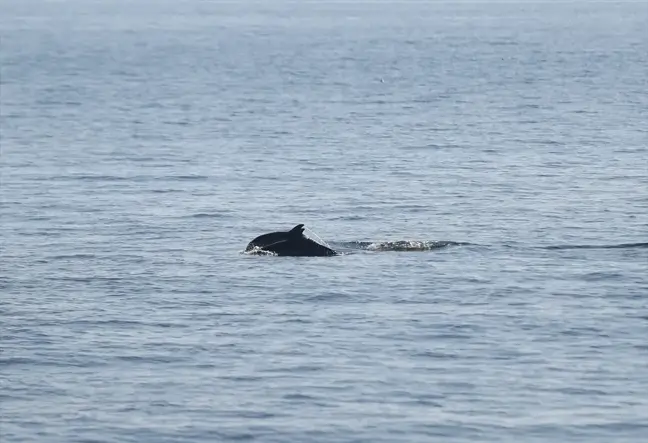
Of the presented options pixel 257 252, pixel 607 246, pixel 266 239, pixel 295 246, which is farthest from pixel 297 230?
pixel 607 246

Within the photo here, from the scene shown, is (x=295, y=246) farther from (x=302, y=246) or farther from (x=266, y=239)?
(x=266, y=239)

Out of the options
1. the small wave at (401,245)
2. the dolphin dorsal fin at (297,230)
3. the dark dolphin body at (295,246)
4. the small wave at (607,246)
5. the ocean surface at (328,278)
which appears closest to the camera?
the ocean surface at (328,278)

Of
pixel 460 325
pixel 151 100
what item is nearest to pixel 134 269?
pixel 460 325

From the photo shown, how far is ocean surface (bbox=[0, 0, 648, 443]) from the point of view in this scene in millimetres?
18781

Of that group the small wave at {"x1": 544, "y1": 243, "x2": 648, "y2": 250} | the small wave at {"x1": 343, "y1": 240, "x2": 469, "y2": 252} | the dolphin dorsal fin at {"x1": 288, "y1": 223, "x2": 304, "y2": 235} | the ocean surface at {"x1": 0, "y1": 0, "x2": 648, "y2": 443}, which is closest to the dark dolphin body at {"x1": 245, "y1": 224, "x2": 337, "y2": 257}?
the dolphin dorsal fin at {"x1": 288, "y1": 223, "x2": 304, "y2": 235}

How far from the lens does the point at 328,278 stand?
2570 centimetres

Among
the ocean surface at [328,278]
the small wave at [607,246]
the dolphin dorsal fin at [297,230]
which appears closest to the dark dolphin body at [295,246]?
the dolphin dorsal fin at [297,230]

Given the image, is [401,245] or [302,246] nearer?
[302,246]

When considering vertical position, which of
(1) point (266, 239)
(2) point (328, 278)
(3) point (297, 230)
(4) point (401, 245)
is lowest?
(2) point (328, 278)

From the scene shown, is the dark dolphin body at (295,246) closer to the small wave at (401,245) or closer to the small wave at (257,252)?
the small wave at (257,252)

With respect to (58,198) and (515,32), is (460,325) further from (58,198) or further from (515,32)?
(515,32)

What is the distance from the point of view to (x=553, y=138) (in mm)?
48719

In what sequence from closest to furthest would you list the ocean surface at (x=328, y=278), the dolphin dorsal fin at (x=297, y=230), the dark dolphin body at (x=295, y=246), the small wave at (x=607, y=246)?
1. the ocean surface at (x=328, y=278)
2. the dolphin dorsal fin at (x=297, y=230)
3. the dark dolphin body at (x=295, y=246)
4. the small wave at (x=607, y=246)

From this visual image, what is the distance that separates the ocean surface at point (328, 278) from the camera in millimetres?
18781
